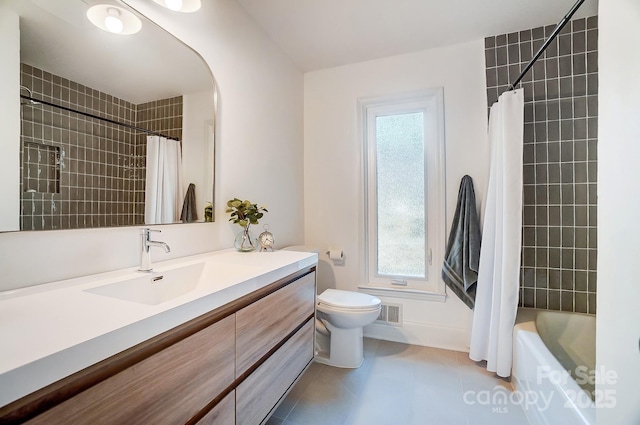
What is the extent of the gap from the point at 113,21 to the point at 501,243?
2393 mm

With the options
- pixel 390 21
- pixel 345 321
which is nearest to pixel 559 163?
pixel 390 21

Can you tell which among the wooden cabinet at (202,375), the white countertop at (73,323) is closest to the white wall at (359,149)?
the wooden cabinet at (202,375)

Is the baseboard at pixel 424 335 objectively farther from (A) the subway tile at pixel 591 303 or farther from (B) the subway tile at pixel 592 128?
(B) the subway tile at pixel 592 128

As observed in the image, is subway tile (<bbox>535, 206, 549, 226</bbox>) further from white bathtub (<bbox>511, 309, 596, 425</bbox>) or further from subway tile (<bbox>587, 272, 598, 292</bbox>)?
white bathtub (<bbox>511, 309, 596, 425</bbox>)

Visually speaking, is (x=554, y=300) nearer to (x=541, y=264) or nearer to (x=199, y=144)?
(x=541, y=264)

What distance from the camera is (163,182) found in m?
1.33

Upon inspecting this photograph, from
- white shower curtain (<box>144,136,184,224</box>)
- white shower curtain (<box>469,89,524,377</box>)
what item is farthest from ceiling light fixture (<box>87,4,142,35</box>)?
white shower curtain (<box>469,89,524,377</box>)

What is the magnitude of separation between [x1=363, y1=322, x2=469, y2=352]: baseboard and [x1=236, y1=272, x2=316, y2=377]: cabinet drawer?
46.9 inches

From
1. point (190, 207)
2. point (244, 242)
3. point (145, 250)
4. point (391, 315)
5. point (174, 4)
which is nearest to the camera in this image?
point (145, 250)

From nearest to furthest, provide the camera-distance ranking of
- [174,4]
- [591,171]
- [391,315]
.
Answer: [174,4]
[591,171]
[391,315]

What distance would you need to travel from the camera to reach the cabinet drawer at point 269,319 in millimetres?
1002

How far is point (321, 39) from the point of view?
7.25ft

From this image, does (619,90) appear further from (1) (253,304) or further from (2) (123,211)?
(2) (123,211)

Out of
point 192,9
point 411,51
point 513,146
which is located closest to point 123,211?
point 192,9
